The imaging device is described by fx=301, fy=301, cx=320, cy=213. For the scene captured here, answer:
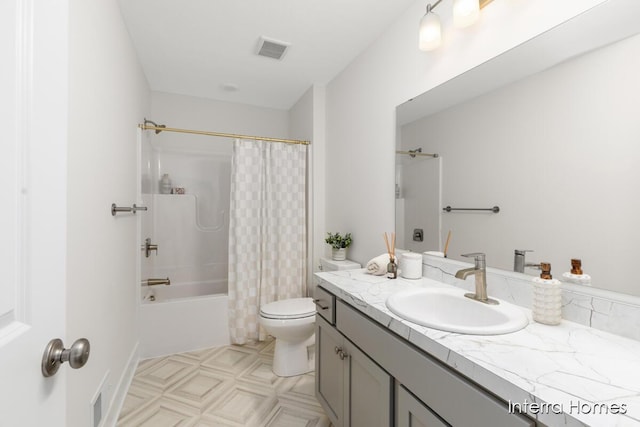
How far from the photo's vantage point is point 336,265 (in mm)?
2379

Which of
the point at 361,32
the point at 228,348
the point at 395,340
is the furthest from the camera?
the point at 228,348

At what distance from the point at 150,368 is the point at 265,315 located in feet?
3.30

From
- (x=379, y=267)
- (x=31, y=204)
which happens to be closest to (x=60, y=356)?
(x=31, y=204)

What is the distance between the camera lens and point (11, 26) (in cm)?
46

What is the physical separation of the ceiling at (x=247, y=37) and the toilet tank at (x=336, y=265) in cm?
163

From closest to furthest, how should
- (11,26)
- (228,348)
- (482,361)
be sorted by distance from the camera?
1. (11,26)
2. (482,361)
3. (228,348)

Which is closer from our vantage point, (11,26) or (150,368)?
(11,26)

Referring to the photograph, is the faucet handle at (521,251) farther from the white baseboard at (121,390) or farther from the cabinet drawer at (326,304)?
the white baseboard at (121,390)

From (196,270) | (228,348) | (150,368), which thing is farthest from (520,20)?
(196,270)

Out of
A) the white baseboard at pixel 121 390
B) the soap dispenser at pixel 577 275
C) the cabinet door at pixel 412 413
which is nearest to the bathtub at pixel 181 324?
the white baseboard at pixel 121 390

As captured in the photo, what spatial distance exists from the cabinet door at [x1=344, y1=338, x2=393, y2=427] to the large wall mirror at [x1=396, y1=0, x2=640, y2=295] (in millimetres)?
688

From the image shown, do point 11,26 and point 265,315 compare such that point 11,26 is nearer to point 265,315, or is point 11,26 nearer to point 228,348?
point 265,315

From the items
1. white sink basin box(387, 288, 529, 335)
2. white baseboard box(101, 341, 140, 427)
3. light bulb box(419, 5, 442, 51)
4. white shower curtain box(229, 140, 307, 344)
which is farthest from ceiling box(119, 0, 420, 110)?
white baseboard box(101, 341, 140, 427)

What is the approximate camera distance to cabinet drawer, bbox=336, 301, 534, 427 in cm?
70
